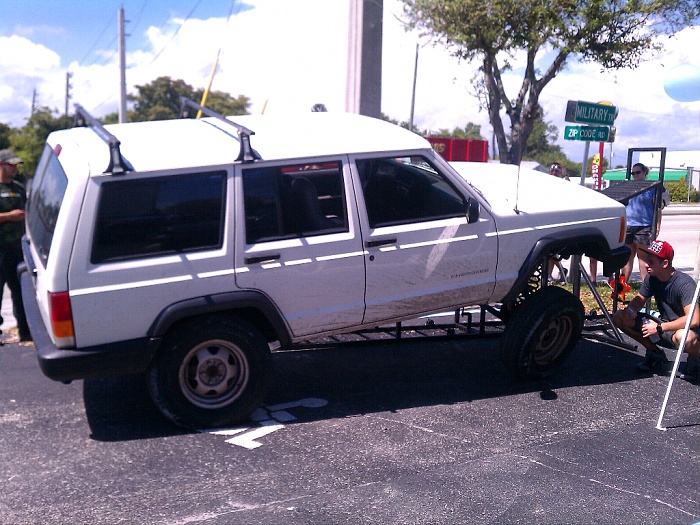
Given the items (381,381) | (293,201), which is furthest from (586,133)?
(293,201)

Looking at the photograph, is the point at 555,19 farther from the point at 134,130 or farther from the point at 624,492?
the point at 624,492

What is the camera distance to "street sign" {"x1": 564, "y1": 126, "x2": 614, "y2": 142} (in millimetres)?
9367

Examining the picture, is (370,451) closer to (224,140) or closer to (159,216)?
(159,216)

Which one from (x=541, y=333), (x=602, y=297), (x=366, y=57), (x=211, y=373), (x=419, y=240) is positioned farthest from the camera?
(x=366, y=57)

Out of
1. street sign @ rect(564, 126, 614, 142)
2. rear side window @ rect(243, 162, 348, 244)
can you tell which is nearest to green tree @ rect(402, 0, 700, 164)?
street sign @ rect(564, 126, 614, 142)

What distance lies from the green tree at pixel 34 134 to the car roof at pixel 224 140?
21957 millimetres

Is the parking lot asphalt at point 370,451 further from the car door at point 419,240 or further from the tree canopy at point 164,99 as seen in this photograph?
the tree canopy at point 164,99

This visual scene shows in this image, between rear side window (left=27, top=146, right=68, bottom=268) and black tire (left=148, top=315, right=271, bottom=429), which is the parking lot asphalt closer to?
black tire (left=148, top=315, right=271, bottom=429)

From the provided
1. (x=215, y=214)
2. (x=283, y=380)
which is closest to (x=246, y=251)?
(x=215, y=214)

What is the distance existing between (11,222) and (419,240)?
410cm

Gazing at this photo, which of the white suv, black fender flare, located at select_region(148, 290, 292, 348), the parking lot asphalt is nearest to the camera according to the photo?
the parking lot asphalt

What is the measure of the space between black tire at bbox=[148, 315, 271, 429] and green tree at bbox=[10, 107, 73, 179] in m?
22.7

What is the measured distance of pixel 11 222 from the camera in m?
6.93

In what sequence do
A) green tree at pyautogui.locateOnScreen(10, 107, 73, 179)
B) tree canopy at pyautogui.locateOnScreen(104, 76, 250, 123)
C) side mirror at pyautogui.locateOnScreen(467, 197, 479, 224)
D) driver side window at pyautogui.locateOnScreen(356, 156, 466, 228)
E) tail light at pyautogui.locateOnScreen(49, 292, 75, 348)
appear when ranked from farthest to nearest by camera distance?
tree canopy at pyautogui.locateOnScreen(104, 76, 250, 123), green tree at pyautogui.locateOnScreen(10, 107, 73, 179), side mirror at pyautogui.locateOnScreen(467, 197, 479, 224), driver side window at pyautogui.locateOnScreen(356, 156, 466, 228), tail light at pyautogui.locateOnScreen(49, 292, 75, 348)
